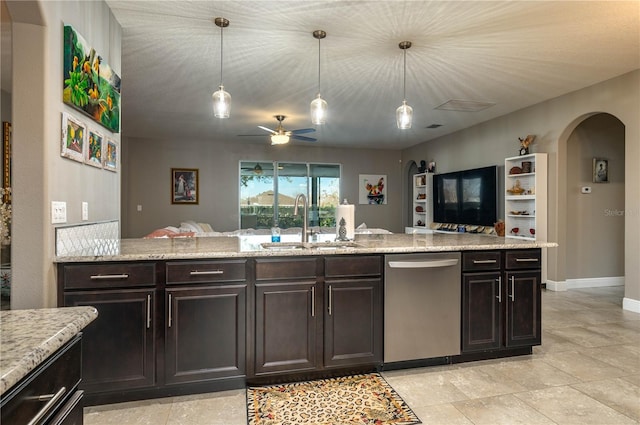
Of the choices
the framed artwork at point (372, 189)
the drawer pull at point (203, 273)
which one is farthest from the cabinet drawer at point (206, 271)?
the framed artwork at point (372, 189)

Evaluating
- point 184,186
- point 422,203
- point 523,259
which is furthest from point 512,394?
point 184,186

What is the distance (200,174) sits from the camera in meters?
8.43

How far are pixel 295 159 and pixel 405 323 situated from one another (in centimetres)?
678

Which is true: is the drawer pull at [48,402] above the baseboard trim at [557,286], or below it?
above

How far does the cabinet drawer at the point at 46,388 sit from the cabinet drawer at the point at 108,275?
1.19 meters

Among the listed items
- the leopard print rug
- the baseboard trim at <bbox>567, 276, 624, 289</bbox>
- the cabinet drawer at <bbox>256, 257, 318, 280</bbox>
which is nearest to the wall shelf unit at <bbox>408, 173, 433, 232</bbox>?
the baseboard trim at <bbox>567, 276, 624, 289</bbox>

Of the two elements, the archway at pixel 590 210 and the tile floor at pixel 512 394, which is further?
the archway at pixel 590 210

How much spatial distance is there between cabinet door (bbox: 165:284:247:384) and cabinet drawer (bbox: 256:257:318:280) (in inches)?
6.5

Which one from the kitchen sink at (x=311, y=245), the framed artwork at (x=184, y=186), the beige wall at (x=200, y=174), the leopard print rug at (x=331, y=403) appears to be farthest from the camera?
the framed artwork at (x=184, y=186)

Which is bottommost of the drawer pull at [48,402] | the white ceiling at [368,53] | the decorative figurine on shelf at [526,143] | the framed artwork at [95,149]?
the drawer pull at [48,402]

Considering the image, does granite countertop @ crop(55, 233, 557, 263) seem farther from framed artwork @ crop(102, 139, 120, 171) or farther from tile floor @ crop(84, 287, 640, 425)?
tile floor @ crop(84, 287, 640, 425)

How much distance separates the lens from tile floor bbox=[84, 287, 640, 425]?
6.93 feet

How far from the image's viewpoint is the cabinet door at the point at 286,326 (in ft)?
7.97

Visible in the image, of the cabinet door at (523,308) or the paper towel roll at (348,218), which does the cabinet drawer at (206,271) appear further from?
the cabinet door at (523,308)
